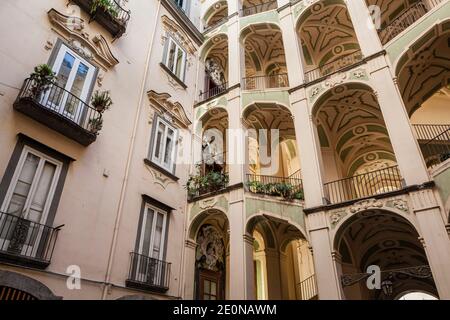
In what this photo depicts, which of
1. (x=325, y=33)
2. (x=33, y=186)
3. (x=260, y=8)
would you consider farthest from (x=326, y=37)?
(x=33, y=186)

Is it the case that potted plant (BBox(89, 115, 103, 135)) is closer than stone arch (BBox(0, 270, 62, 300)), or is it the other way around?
stone arch (BBox(0, 270, 62, 300))

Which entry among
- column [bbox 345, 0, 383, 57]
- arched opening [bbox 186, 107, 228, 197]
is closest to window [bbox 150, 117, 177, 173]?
arched opening [bbox 186, 107, 228, 197]

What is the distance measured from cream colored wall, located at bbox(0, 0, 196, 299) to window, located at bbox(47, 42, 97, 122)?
41 centimetres

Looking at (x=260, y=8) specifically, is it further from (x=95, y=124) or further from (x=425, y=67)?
(x=95, y=124)

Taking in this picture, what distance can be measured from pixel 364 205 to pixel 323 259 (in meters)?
1.84

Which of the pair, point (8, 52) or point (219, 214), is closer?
point (8, 52)

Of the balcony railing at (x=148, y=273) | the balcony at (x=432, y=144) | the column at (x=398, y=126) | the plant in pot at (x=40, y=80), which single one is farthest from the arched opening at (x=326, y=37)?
the plant in pot at (x=40, y=80)

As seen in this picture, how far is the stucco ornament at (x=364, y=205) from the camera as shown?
8.60m

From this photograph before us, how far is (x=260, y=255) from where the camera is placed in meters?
13.2

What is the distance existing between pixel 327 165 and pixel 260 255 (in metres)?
4.75

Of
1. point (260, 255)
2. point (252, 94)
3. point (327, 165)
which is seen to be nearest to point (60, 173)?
point (252, 94)

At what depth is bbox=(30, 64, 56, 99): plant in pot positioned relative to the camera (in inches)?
286

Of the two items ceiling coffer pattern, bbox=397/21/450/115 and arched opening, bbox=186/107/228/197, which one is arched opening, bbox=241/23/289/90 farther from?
ceiling coffer pattern, bbox=397/21/450/115
